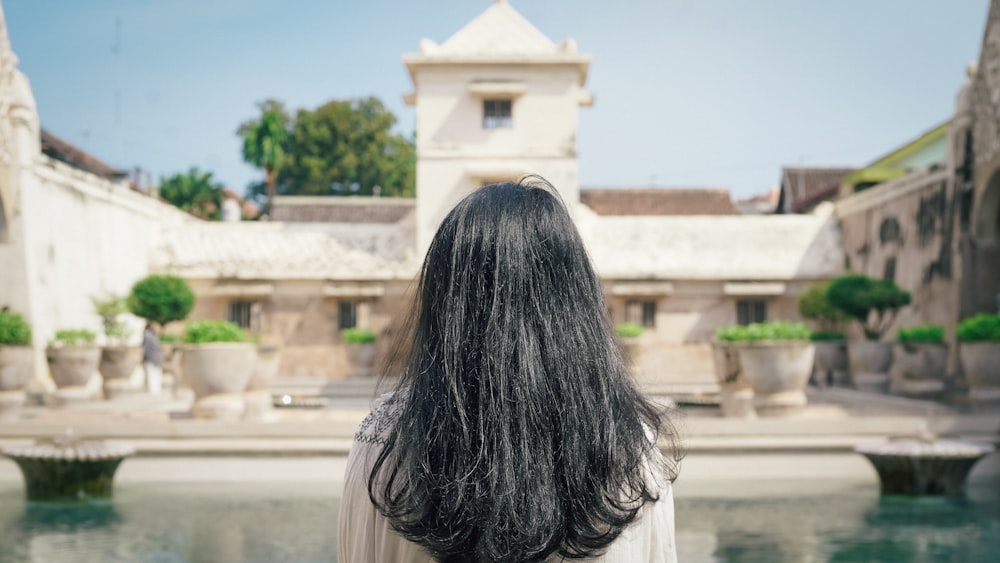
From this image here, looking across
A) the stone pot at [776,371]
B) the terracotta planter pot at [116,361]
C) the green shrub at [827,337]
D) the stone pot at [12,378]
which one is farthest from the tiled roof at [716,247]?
the stone pot at [12,378]

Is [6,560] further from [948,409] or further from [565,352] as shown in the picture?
[948,409]

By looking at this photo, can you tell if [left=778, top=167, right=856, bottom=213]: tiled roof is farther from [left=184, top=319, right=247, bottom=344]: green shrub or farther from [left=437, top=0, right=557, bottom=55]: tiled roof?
[left=184, top=319, right=247, bottom=344]: green shrub

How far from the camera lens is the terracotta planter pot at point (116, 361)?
13.5 m

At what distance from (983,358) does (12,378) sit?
11832 millimetres

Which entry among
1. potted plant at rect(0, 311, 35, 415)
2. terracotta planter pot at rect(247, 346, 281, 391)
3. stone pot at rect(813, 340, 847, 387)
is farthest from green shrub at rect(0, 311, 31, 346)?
stone pot at rect(813, 340, 847, 387)

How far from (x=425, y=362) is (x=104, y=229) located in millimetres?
17582

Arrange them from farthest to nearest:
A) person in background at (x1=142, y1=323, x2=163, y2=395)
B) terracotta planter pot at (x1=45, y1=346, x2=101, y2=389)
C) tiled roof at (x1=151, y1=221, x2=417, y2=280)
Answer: tiled roof at (x1=151, y1=221, x2=417, y2=280)
person in background at (x1=142, y1=323, x2=163, y2=395)
terracotta planter pot at (x1=45, y1=346, x2=101, y2=389)

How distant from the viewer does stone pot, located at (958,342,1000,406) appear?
10.7 metres

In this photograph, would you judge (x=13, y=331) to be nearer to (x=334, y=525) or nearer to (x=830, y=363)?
(x=334, y=525)

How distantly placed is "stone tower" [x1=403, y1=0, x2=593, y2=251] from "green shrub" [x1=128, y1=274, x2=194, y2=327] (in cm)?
587

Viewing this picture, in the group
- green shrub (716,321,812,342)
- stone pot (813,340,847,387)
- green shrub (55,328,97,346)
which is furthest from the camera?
stone pot (813,340,847,387)

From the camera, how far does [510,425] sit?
1321mm

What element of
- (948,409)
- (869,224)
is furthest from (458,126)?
(948,409)

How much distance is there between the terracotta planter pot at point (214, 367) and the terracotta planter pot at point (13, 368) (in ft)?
9.70
